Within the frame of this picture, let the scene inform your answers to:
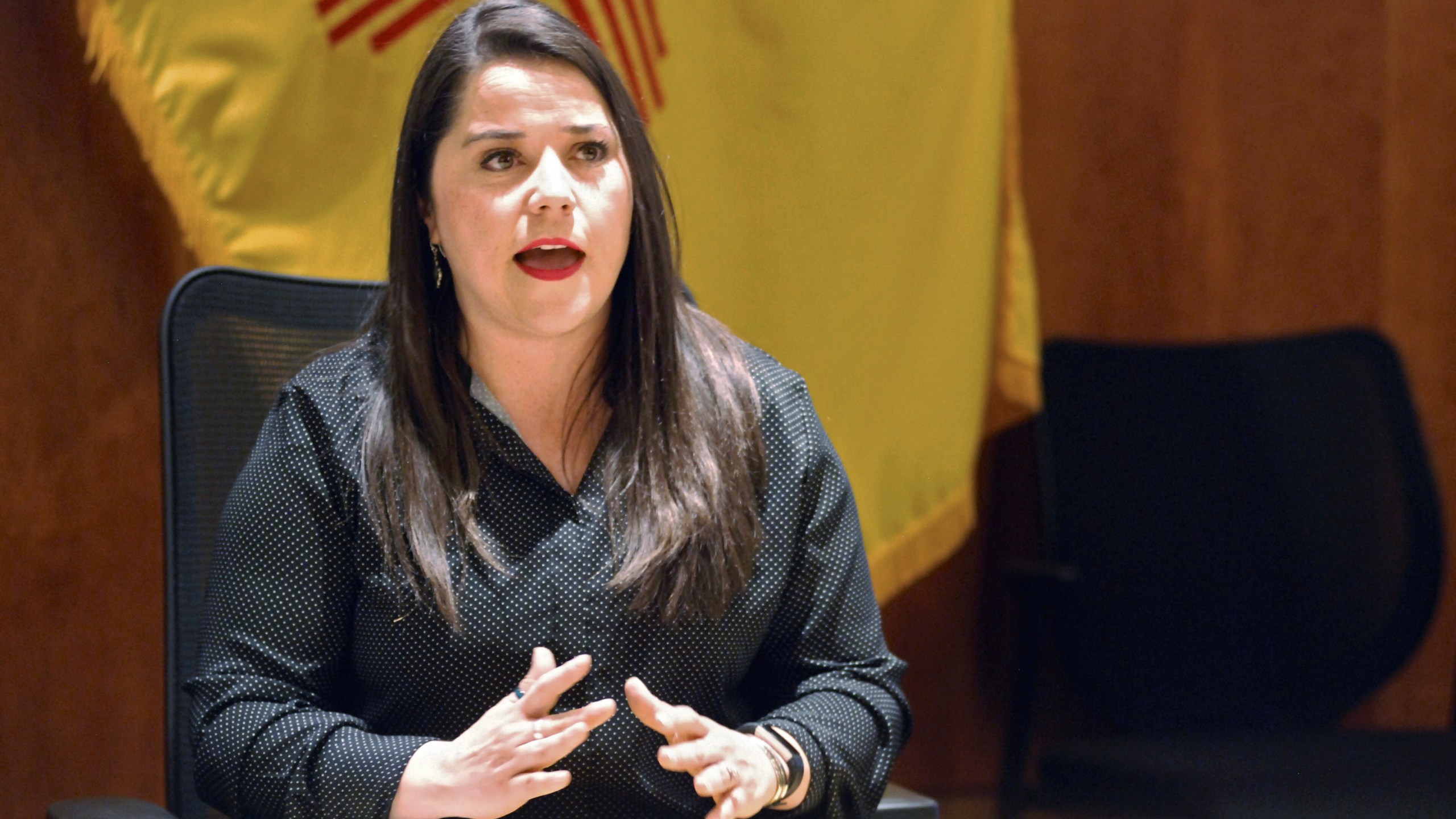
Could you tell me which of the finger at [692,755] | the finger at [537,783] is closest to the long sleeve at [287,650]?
the finger at [537,783]

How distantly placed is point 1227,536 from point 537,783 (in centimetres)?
170

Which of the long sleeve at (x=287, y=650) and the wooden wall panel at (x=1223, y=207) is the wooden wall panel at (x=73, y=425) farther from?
the wooden wall panel at (x=1223, y=207)

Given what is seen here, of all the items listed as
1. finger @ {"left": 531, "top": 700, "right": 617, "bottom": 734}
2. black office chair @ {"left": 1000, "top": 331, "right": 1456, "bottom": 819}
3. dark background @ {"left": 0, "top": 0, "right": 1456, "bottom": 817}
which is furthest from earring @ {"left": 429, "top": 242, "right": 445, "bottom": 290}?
dark background @ {"left": 0, "top": 0, "right": 1456, "bottom": 817}

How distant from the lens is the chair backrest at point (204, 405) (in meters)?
1.32

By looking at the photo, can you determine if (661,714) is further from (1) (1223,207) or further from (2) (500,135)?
(1) (1223,207)

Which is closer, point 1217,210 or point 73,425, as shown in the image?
point 73,425

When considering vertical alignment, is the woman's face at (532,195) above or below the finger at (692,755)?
above

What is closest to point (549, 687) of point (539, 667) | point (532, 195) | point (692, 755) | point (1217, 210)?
point (539, 667)

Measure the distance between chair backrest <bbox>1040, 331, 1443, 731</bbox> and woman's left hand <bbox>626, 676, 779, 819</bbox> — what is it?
1.31 meters

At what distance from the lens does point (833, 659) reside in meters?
1.34

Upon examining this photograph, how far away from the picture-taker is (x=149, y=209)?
187 centimetres

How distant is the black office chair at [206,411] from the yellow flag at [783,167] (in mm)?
402

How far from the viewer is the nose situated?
1254 mm

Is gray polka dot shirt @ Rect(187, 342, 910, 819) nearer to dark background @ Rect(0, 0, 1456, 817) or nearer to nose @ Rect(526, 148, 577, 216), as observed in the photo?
nose @ Rect(526, 148, 577, 216)
